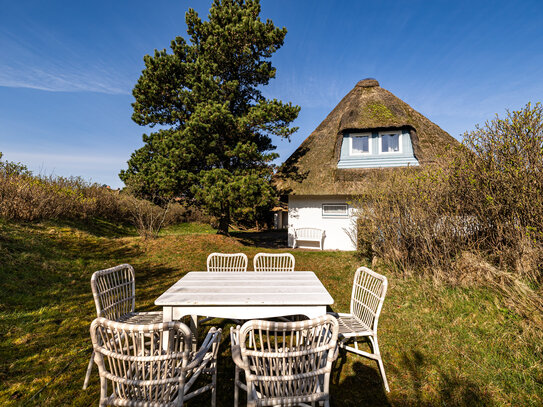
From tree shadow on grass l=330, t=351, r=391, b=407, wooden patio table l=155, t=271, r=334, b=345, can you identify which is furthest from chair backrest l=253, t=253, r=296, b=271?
tree shadow on grass l=330, t=351, r=391, b=407

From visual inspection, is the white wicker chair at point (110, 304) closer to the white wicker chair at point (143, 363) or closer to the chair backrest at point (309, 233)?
the white wicker chair at point (143, 363)

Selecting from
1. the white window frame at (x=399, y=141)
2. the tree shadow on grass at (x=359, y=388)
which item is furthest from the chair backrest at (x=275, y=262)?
the white window frame at (x=399, y=141)

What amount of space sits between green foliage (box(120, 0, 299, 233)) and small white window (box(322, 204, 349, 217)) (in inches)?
119

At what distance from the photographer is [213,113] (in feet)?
29.7

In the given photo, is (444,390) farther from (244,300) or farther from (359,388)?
(244,300)

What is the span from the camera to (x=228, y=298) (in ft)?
8.23

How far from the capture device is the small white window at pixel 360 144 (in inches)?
457

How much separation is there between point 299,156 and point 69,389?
1136 centimetres

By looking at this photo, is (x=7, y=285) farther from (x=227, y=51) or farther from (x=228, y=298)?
(x=227, y=51)

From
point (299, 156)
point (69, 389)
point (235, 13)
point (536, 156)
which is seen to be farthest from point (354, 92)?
point (69, 389)

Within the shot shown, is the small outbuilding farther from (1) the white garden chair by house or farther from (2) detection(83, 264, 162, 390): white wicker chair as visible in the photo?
(2) detection(83, 264, 162, 390): white wicker chair

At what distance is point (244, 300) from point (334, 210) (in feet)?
31.1

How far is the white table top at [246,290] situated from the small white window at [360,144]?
9.44 metres

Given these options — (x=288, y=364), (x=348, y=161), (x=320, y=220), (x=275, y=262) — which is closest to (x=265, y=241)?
(x=320, y=220)
